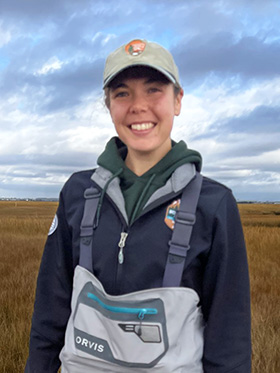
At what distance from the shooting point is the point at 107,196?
88.3 inches

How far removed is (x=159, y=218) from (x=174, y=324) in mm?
510

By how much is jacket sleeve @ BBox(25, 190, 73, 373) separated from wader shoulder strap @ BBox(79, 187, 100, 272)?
297 mm

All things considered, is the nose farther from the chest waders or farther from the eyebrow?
the chest waders

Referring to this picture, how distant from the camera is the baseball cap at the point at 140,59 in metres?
2.16

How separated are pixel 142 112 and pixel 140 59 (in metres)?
0.27

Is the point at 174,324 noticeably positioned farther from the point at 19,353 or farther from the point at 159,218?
the point at 19,353

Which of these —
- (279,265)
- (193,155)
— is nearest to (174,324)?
(193,155)

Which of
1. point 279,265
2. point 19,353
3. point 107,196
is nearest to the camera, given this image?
point 107,196

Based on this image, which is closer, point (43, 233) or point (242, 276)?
point (242, 276)

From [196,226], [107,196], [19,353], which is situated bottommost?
[19,353]

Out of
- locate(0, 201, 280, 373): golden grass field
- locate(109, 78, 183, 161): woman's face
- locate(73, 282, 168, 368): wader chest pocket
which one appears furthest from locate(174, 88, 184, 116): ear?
locate(0, 201, 280, 373): golden grass field

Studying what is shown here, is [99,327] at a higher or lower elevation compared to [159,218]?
lower

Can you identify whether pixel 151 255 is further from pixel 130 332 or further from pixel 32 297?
pixel 32 297

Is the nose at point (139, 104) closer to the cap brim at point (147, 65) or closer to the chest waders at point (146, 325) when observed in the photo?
the cap brim at point (147, 65)
